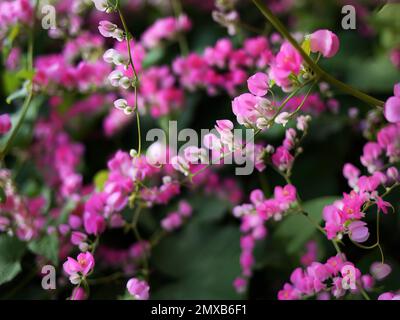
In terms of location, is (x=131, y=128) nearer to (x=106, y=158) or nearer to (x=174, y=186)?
(x=106, y=158)

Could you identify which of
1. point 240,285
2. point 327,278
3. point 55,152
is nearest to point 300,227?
point 240,285

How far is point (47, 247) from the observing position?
2.15 ft

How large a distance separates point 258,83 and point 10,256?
1.22 feet

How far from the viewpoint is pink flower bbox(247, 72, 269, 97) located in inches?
18.6

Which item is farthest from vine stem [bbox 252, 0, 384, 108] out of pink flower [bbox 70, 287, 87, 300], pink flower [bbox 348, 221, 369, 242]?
pink flower [bbox 70, 287, 87, 300]

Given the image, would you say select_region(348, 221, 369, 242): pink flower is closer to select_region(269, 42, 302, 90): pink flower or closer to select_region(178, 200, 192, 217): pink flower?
select_region(269, 42, 302, 90): pink flower

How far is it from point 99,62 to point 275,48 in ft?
0.95

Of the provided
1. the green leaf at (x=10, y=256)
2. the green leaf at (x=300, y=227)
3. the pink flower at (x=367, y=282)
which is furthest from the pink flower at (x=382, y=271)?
the green leaf at (x=10, y=256)

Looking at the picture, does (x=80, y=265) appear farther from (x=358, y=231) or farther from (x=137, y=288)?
(x=358, y=231)

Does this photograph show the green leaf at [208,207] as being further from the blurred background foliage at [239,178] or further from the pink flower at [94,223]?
the pink flower at [94,223]

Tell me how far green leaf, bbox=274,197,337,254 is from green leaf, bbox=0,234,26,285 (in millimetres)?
355
